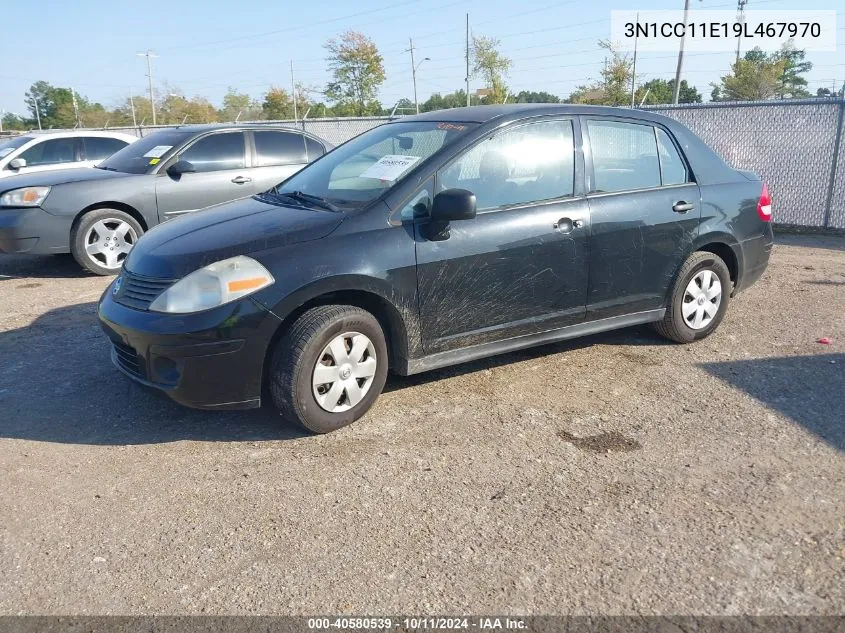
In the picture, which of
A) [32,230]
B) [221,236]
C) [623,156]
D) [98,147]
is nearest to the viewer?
[221,236]

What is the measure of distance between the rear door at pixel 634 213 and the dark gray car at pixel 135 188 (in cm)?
465

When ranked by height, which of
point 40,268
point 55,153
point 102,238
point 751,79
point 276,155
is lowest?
point 40,268

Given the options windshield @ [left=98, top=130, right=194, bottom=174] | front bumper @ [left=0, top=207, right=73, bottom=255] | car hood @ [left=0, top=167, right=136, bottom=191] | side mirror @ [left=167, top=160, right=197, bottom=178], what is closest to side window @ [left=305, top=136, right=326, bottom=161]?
windshield @ [left=98, top=130, right=194, bottom=174]

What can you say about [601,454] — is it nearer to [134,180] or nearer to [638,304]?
[638,304]

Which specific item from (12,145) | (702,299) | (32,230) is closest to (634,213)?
(702,299)

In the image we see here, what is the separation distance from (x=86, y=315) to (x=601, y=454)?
4.60 metres

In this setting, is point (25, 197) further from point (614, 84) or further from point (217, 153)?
point (614, 84)

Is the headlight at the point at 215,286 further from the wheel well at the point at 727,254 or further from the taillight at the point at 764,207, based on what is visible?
the taillight at the point at 764,207

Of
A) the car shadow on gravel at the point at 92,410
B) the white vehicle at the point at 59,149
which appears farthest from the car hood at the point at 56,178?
the white vehicle at the point at 59,149

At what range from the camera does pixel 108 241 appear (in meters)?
7.67

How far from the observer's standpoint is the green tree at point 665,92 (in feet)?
131

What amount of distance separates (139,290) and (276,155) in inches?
199

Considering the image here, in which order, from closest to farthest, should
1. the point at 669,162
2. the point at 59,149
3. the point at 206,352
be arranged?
the point at 206,352 < the point at 669,162 < the point at 59,149

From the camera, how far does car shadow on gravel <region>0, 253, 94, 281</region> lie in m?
7.80
